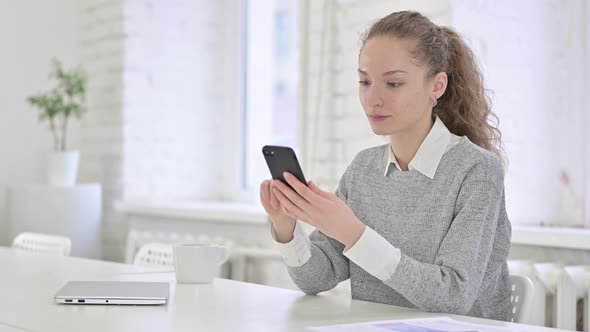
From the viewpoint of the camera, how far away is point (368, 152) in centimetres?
192

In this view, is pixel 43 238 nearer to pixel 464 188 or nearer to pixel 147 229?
pixel 147 229

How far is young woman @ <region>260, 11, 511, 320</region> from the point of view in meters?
1.49

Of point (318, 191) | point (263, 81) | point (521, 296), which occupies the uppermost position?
point (263, 81)

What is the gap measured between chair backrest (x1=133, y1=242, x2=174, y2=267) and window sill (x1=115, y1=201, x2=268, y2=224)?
2.56 feet

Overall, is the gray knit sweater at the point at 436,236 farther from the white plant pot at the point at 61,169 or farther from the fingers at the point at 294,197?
the white plant pot at the point at 61,169

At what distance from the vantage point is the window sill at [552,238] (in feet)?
7.46

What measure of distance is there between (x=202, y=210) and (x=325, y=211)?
2.09m

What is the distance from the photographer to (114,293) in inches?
62.4

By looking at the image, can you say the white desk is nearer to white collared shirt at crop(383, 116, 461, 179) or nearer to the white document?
the white document

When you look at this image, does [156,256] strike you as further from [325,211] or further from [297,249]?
[325,211]

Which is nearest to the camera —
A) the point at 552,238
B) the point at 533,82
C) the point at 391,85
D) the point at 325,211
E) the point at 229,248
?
the point at 325,211

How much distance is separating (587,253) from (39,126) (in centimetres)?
268

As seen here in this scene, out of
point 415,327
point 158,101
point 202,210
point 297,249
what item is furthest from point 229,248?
point 415,327

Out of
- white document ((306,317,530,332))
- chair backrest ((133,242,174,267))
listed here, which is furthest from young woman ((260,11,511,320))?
chair backrest ((133,242,174,267))
